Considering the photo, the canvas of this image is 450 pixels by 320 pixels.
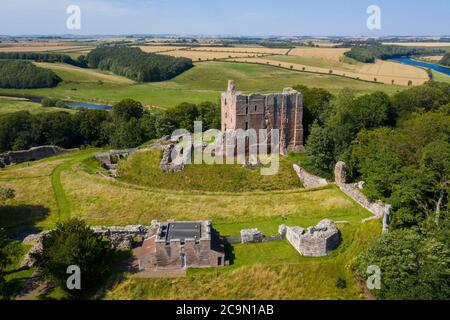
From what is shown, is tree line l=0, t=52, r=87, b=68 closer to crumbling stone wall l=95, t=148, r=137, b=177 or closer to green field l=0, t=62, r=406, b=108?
green field l=0, t=62, r=406, b=108

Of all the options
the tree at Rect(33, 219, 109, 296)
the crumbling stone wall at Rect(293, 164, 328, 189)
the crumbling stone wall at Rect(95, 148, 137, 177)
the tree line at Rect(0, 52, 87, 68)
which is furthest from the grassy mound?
the tree line at Rect(0, 52, 87, 68)

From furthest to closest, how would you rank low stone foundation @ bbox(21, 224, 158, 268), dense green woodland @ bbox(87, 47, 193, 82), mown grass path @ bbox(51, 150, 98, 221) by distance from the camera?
dense green woodland @ bbox(87, 47, 193, 82), mown grass path @ bbox(51, 150, 98, 221), low stone foundation @ bbox(21, 224, 158, 268)

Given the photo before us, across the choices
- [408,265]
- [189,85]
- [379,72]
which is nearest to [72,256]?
[408,265]

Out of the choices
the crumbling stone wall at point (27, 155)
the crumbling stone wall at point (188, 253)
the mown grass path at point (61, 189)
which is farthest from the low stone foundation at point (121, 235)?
the crumbling stone wall at point (27, 155)

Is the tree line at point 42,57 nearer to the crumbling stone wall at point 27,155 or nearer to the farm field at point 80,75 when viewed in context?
the farm field at point 80,75

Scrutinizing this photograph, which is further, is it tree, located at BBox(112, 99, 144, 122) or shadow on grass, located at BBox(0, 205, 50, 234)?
tree, located at BBox(112, 99, 144, 122)
